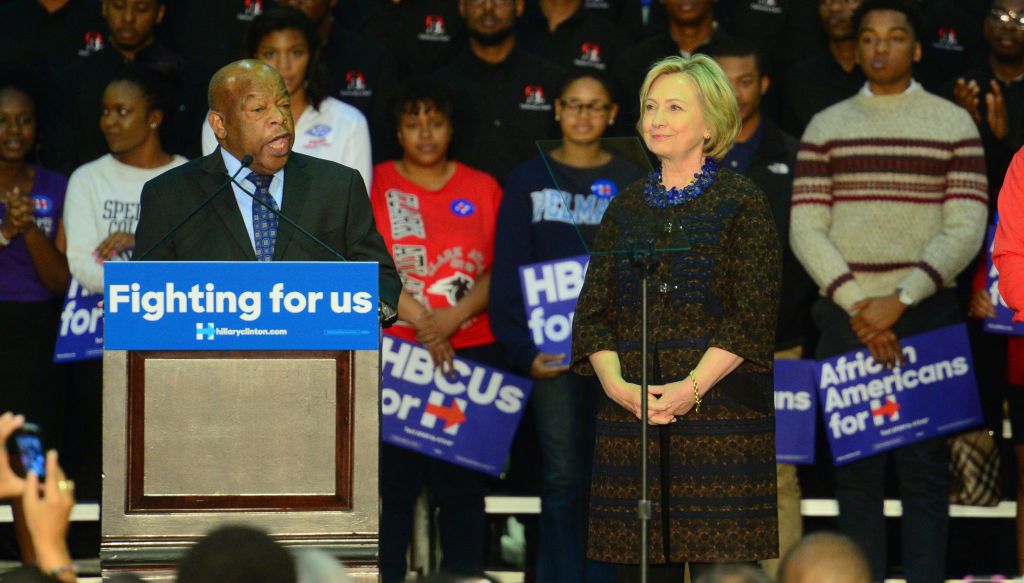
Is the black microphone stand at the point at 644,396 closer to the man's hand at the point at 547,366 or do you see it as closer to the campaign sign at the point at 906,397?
the man's hand at the point at 547,366

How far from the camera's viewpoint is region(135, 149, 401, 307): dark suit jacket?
4.63 m

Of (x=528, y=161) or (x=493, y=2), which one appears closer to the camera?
(x=528, y=161)

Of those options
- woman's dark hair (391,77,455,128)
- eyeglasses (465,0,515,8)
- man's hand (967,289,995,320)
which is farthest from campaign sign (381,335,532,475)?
man's hand (967,289,995,320)

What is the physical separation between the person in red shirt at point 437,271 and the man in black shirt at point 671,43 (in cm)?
77

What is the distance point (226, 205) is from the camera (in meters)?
4.66

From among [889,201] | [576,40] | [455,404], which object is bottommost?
[455,404]

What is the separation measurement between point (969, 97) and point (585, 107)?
62.5 inches

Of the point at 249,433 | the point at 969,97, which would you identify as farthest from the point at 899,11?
the point at 249,433

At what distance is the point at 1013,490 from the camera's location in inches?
274

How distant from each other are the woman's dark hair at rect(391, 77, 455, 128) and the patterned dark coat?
97.7 inches

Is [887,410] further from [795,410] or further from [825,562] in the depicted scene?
[825,562]

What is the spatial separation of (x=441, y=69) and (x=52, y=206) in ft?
5.79

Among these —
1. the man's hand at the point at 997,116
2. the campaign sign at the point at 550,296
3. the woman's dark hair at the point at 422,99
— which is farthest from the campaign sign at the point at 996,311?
the woman's dark hair at the point at 422,99

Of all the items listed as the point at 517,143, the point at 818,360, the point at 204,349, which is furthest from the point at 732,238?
the point at 517,143
